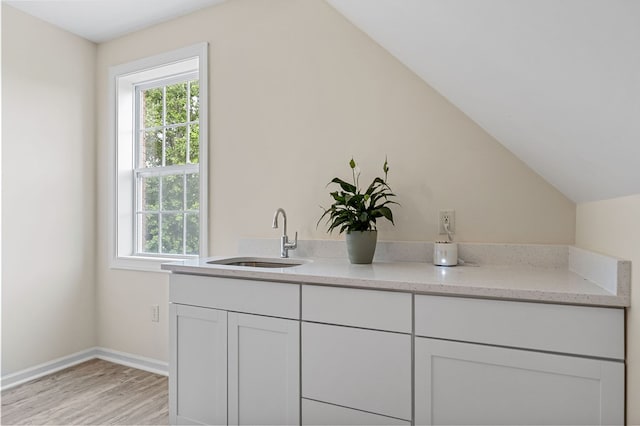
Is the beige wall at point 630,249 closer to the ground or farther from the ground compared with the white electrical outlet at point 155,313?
farther from the ground

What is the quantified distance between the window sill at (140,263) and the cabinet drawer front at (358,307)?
164 cm

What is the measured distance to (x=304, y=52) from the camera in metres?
2.43

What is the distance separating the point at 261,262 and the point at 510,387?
58.5 inches

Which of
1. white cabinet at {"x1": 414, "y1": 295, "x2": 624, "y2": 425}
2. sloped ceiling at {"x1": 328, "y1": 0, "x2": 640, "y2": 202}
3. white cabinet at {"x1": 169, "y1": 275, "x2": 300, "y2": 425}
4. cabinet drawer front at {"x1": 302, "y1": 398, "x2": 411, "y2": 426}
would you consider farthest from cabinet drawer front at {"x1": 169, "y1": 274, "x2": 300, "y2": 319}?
sloped ceiling at {"x1": 328, "y1": 0, "x2": 640, "y2": 202}

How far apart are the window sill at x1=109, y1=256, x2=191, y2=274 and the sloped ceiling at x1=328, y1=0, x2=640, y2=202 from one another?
2182mm

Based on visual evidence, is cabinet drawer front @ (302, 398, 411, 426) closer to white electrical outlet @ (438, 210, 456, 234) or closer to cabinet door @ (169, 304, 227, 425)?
cabinet door @ (169, 304, 227, 425)

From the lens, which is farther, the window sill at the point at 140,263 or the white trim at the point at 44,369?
the window sill at the point at 140,263

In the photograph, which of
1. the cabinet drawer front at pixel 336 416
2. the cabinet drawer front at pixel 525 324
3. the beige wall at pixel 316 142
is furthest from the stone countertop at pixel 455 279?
the cabinet drawer front at pixel 336 416

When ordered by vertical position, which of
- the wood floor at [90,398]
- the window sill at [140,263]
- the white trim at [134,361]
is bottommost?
the wood floor at [90,398]

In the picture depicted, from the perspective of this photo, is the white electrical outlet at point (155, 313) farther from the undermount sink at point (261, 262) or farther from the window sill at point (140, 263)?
the undermount sink at point (261, 262)

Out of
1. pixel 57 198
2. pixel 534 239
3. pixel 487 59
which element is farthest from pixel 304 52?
pixel 57 198

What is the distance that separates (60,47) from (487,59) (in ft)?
10.6

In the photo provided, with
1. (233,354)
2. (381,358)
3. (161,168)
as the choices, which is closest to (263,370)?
(233,354)

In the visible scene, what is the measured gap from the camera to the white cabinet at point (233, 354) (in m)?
1.72
